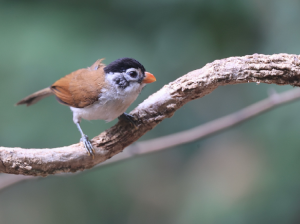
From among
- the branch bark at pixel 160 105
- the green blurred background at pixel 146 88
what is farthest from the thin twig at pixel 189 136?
the branch bark at pixel 160 105

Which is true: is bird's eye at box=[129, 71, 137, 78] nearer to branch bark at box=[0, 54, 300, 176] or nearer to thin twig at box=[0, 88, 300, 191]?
branch bark at box=[0, 54, 300, 176]

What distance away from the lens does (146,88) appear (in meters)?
3.62

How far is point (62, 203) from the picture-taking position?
3.76m

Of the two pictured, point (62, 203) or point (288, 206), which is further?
point (62, 203)

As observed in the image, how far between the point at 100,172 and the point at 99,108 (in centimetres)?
200

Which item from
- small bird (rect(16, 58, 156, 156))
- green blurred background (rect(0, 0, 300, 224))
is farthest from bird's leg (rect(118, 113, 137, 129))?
green blurred background (rect(0, 0, 300, 224))

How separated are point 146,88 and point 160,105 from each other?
176 centimetres

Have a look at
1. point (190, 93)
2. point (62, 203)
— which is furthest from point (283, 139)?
point (62, 203)

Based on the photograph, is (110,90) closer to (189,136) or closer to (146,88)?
(146,88)

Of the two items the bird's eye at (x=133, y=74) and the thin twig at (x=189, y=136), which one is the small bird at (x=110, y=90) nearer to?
the bird's eye at (x=133, y=74)

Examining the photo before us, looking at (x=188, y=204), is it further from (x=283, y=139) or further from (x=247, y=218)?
(x=283, y=139)

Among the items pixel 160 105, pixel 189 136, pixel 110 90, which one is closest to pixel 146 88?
pixel 189 136

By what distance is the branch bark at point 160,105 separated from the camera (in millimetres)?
1666

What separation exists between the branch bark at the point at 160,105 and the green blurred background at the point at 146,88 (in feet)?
5.59
